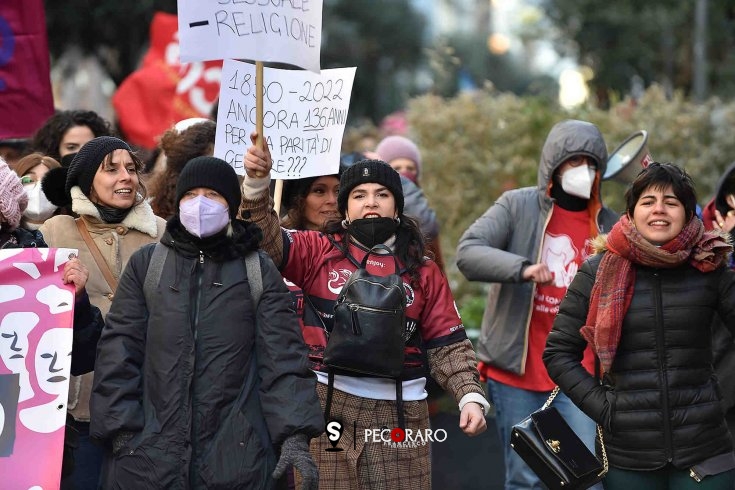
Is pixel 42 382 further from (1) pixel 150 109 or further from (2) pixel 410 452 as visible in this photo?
(1) pixel 150 109

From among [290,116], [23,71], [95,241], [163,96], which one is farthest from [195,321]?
[163,96]

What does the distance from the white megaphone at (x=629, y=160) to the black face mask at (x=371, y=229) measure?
7.60ft

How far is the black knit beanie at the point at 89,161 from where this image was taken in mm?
5367

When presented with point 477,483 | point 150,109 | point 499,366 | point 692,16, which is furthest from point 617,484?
point 692,16

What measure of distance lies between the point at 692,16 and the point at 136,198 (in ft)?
59.0

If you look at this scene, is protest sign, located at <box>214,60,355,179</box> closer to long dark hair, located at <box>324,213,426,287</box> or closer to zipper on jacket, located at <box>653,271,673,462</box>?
long dark hair, located at <box>324,213,426,287</box>

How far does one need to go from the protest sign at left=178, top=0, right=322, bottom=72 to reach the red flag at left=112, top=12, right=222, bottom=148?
24.4 ft

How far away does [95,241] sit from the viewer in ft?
17.8

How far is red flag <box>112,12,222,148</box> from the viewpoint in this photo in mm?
13008

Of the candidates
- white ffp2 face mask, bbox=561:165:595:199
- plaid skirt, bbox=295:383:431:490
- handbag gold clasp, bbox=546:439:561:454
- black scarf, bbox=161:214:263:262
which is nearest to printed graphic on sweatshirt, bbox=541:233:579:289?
white ffp2 face mask, bbox=561:165:595:199

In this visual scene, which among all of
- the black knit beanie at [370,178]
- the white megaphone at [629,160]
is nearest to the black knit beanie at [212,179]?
the black knit beanie at [370,178]

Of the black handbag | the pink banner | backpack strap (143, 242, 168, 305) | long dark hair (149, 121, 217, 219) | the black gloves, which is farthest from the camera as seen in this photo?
long dark hair (149, 121, 217, 219)

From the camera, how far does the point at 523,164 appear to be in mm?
13242

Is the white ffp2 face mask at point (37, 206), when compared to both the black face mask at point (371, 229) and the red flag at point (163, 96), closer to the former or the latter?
the black face mask at point (371, 229)
